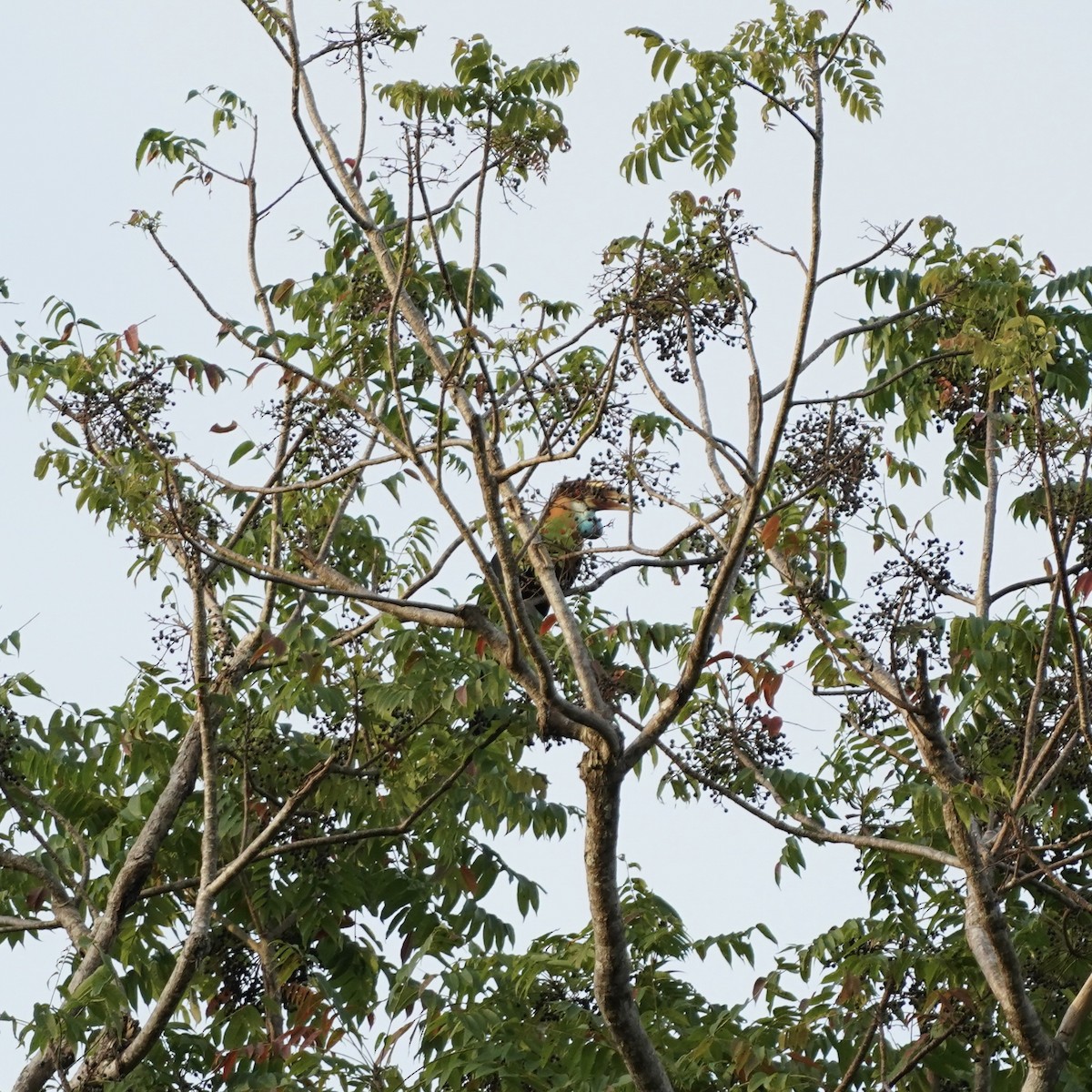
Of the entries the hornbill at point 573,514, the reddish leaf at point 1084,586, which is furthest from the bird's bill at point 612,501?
the reddish leaf at point 1084,586

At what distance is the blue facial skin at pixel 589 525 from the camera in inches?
204

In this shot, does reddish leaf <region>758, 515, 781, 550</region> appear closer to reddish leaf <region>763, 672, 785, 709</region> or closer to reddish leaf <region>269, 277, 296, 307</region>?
reddish leaf <region>763, 672, 785, 709</region>

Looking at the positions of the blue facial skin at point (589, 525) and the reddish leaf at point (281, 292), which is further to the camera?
the reddish leaf at point (281, 292)

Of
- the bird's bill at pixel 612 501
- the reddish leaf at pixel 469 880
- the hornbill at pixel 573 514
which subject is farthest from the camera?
the reddish leaf at pixel 469 880

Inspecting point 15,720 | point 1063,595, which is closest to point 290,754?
point 15,720

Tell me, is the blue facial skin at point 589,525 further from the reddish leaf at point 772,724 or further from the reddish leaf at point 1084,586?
the reddish leaf at point 1084,586

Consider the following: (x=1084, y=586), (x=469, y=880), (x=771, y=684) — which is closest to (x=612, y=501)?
(x=771, y=684)

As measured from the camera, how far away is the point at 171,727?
6660 mm

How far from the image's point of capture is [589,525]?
575 cm

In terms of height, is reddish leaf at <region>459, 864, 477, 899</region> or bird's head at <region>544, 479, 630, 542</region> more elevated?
bird's head at <region>544, 479, 630, 542</region>

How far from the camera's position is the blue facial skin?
5.19m

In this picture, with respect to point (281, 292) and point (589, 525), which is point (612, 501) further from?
point (281, 292)

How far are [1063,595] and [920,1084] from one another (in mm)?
2382

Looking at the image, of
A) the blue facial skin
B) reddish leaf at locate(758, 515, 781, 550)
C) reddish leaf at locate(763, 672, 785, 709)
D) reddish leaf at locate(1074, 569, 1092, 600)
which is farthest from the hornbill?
reddish leaf at locate(1074, 569, 1092, 600)
